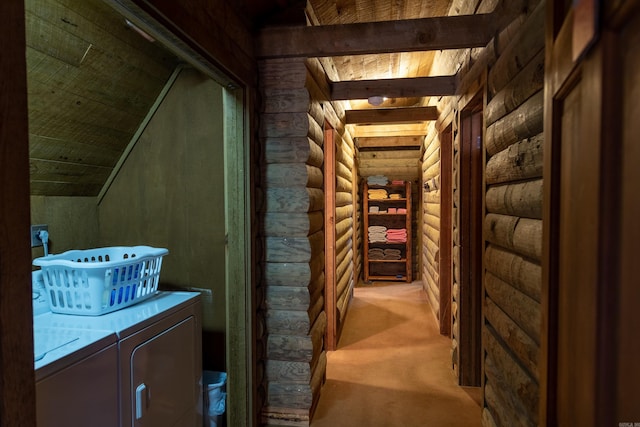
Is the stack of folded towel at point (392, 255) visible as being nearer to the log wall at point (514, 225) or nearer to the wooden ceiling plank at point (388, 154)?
the wooden ceiling plank at point (388, 154)

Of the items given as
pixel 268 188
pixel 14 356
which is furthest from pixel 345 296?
pixel 14 356

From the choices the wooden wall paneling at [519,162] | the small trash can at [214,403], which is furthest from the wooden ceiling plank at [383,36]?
the small trash can at [214,403]

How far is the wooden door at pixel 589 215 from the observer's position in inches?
19.3

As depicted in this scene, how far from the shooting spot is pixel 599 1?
20.7 inches

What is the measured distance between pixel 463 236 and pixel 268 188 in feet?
5.10

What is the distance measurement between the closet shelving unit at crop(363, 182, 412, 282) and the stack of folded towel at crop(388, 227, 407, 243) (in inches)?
3.5

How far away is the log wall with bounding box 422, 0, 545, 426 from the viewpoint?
1293 millimetres

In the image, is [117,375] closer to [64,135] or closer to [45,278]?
[45,278]

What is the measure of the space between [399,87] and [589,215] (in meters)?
2.54

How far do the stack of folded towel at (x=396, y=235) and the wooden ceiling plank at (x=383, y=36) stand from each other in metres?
4.65

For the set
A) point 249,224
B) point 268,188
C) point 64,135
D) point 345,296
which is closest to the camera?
point 64,135

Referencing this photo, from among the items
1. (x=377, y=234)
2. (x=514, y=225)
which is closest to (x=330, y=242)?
(x=514, y=225)

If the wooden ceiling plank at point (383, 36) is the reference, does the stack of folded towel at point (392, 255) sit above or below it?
below

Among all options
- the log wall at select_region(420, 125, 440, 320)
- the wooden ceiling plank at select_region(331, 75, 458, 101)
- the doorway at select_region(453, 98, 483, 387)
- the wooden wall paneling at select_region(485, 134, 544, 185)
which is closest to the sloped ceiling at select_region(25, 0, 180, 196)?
the wooden ceiling plank at select_region(331, 75, 458, 101)
